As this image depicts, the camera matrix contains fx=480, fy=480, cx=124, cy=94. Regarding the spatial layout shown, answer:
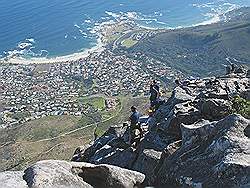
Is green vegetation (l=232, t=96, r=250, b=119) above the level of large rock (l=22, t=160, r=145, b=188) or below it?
below

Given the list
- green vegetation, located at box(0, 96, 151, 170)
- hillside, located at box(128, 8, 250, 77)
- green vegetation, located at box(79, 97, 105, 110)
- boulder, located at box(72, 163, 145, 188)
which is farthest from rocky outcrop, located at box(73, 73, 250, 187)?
hillside, located at box(128, 8, 250, 77)

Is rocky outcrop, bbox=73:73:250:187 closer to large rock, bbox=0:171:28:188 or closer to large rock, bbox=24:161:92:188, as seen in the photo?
large rock, bbox=24:161:92:188

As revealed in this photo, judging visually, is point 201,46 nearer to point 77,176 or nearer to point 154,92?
point 154,92

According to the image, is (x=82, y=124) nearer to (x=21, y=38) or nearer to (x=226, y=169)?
(x=21, y=38)

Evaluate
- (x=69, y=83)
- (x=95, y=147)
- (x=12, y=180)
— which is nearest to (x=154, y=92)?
(x=95, y=147)

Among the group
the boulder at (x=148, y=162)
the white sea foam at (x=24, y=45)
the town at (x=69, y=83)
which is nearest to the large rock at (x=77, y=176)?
the boulder at (x=148, y=162)

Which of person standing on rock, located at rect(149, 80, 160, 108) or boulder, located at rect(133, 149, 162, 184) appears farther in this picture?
person standing on rock, located at rect(149, 80, 160, 108)
